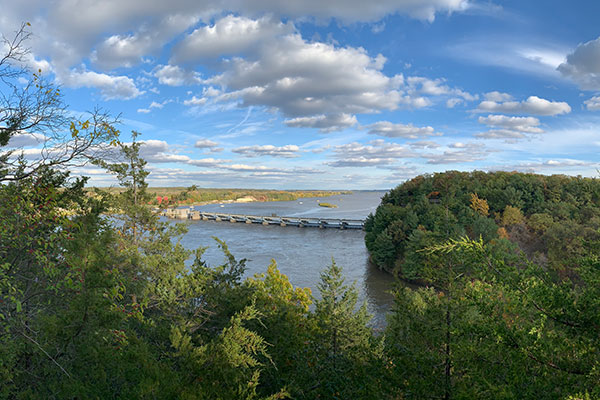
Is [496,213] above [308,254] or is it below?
above

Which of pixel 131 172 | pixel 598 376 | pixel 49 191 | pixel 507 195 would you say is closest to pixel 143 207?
pixel 131 172

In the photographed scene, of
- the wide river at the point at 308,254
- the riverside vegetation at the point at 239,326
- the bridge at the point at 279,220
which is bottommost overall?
the wide river at the point at 308,254

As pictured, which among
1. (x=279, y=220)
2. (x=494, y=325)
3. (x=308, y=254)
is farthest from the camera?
(x=279, y=220)

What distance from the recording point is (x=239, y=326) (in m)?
6.61

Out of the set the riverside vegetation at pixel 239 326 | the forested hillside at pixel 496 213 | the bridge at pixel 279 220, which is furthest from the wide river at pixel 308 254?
the riverside vegetation at pixel 239 326

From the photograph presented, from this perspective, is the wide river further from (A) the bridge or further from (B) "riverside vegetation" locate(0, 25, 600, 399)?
(B) "riverside vegetation" locate(0, 25, 600, 399)

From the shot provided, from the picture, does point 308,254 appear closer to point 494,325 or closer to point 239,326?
point 239,326

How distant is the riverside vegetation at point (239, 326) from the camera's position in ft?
17.1

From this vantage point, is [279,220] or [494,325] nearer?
[494,325]

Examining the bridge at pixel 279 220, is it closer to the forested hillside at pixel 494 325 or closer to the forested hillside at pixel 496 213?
the forested hillside at pixel 496 213

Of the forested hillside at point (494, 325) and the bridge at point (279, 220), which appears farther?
the bridge at point (279, 220)

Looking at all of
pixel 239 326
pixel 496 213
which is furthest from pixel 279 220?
pixel 239 326

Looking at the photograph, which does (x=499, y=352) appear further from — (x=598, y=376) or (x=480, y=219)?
(x=480, y=219)

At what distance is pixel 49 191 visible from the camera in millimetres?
5711
